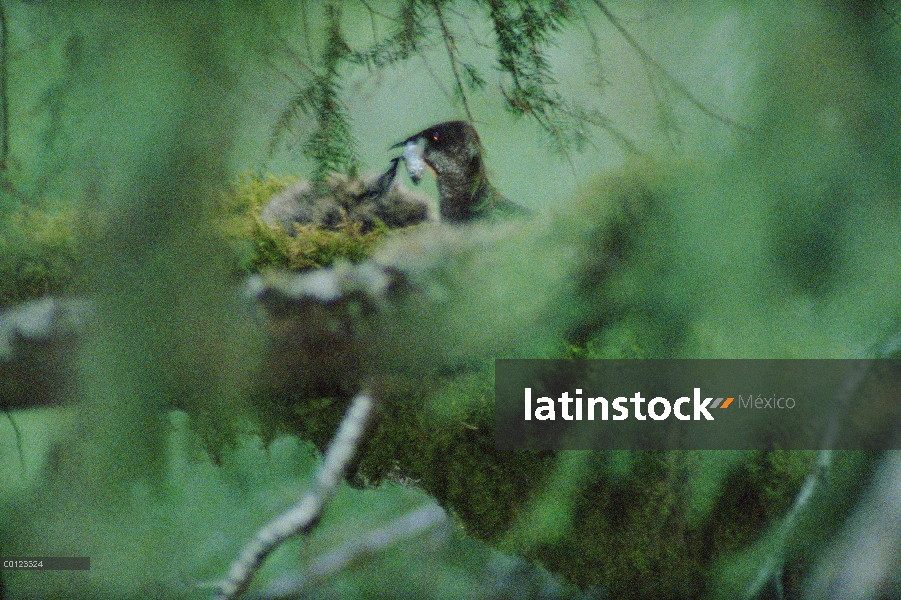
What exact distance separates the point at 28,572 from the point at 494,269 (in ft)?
4.65

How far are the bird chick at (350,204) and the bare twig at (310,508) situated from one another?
431mm

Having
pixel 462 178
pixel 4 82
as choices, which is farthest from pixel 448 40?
pixel 4 82

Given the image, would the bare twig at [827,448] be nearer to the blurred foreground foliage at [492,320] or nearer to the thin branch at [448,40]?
the blurred foreground foliage at [492,320]

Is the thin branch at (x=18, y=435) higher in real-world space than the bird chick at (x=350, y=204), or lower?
lower

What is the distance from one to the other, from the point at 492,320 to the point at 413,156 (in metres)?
0.44

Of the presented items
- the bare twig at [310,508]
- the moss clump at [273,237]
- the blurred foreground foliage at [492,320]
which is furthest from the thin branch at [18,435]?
the moss clump at [273,237]

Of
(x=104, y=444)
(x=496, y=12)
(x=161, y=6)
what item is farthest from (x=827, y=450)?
(x=161, y=6)

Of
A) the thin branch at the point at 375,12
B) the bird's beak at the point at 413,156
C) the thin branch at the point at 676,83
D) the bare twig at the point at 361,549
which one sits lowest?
the bare twig at the point at 361,549

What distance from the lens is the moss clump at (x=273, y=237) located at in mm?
1748

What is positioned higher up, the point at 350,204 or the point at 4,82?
the point at 4,82

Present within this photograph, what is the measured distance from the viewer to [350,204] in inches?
69.7

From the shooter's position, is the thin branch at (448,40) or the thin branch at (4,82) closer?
the thin branch at (448,40)

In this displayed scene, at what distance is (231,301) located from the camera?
177 cm

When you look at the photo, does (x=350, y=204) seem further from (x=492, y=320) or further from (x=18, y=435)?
(x=18, y=435)
